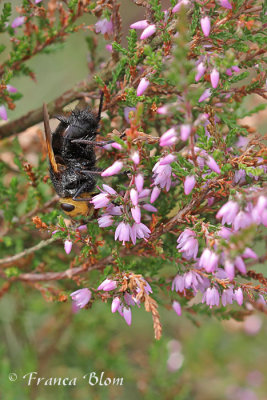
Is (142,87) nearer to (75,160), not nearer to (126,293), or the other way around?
(75,160)

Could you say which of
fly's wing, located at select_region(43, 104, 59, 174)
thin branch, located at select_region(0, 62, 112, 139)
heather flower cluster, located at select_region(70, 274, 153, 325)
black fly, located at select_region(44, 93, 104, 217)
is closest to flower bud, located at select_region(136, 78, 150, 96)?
black fly, located at select_region(44, 93, 104, 217)

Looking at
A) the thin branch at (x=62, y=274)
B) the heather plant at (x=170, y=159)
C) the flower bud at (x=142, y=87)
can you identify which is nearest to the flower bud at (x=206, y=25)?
the heather plant at (x=170, y=159)

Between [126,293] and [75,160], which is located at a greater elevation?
[75,160]

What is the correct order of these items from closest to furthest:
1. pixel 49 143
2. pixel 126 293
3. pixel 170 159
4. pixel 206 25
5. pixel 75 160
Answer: pixel 170 159 < pixel 206 25 < pixel 126 293 < pixel 49 143 < pixel 75 160

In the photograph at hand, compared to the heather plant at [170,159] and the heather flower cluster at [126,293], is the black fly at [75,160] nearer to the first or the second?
the heather plant at [170,159]

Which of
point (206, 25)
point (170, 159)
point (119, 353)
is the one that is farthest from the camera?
point (119, 353)

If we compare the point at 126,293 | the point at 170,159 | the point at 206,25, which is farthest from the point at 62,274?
the point at 206,25

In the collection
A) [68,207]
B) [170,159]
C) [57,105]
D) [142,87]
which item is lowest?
[68,207]
